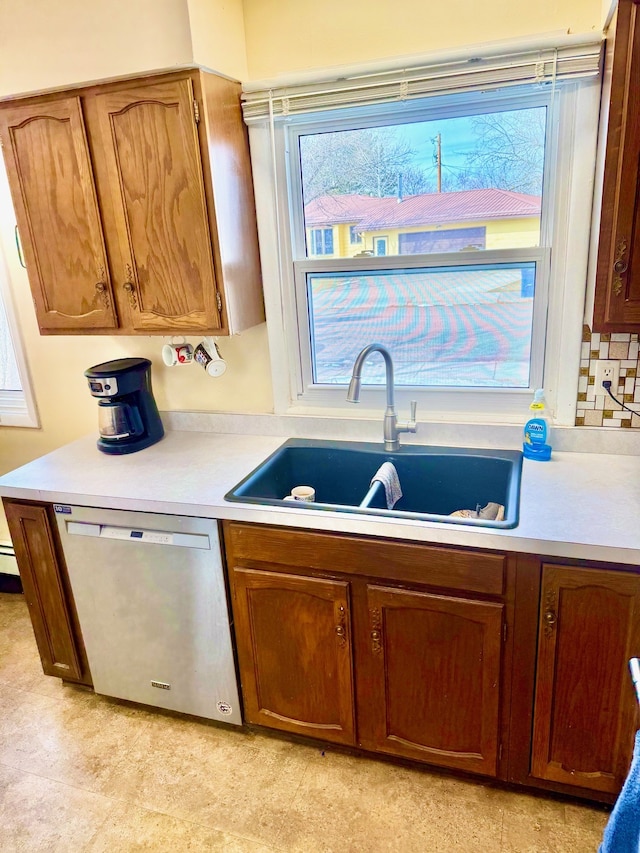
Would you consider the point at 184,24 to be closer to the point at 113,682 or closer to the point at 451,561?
the point at 451,561

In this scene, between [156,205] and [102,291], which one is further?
[102,291]

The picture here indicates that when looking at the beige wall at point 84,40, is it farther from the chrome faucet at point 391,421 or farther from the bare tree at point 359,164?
the chrome faucet at point 391,421


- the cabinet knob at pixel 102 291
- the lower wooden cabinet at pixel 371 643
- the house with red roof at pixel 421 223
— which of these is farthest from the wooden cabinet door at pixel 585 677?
the cabinet knob at pixel 102 291

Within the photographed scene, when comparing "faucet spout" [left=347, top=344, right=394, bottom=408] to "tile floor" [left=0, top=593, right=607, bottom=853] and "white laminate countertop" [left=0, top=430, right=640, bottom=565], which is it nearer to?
"white laminate countertop" [left=0, top=430, right=640, bottom=565]

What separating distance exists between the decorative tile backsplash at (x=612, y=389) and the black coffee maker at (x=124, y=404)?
1571mm

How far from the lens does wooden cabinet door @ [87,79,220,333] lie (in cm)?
179

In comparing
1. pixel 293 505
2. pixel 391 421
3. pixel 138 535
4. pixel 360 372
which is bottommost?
pixel 138 535

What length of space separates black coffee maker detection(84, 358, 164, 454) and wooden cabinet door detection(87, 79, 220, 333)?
24 cm

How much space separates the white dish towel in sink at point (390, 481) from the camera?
1.90 meters

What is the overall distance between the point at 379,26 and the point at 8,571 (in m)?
2.90

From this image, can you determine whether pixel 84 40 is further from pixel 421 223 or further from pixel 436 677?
pixel 436 677

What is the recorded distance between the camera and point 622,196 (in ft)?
4.77

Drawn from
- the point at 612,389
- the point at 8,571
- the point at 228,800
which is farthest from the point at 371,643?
the point at 8,571

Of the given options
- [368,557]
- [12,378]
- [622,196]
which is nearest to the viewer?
[622,196]
